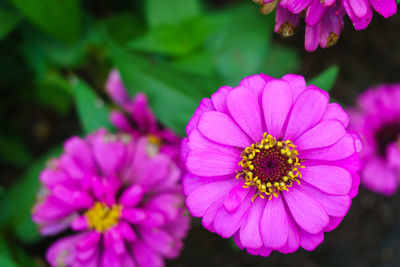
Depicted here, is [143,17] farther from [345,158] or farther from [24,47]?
[345,158]

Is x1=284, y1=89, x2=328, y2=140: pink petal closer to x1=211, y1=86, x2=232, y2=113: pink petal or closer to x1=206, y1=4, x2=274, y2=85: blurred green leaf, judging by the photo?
x1=211, y1=86, x2=232, y2=113: pink petal

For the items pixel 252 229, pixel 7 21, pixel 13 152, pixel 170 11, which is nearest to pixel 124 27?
pixel 170 11

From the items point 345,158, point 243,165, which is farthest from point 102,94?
point 345,158

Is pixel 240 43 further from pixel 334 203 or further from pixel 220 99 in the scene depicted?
pixel 334 203

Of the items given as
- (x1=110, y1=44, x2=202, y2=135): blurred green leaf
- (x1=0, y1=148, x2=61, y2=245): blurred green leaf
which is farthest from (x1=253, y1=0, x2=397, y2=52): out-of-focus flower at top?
(x1=0, y1=148, x2=61, y2=245): blurred green leaf

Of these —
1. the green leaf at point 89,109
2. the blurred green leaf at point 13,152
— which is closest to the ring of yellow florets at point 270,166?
the green leaf at point 89,109

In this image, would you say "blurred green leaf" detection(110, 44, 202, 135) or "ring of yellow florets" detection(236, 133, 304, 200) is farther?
"blurred green leaf" detection(110, 44, 202, 135)
